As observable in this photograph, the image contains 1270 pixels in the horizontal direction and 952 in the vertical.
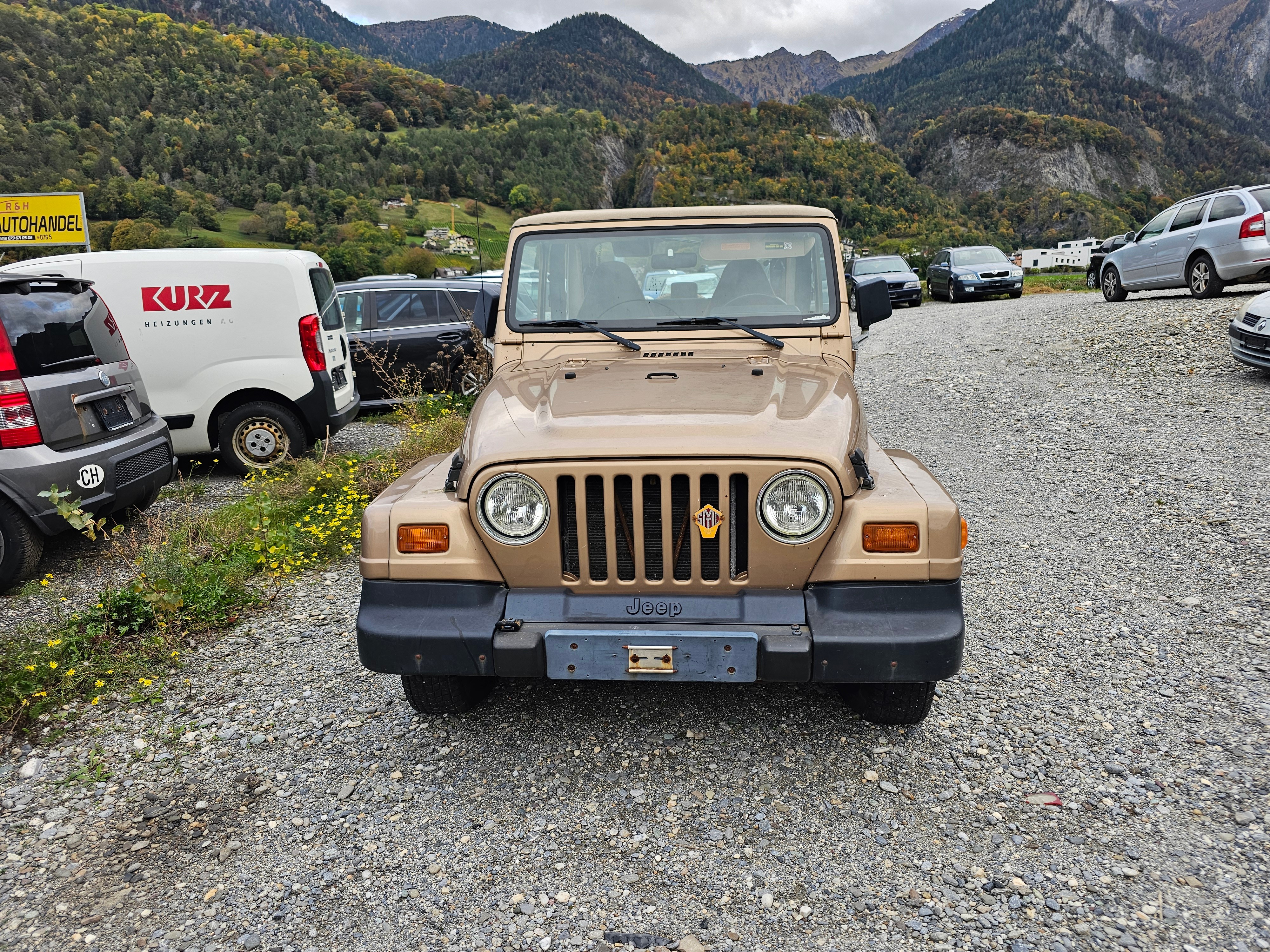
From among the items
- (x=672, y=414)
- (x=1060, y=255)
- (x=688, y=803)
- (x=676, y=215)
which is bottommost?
(x=688, y=803)

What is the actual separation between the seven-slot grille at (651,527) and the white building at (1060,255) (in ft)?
200

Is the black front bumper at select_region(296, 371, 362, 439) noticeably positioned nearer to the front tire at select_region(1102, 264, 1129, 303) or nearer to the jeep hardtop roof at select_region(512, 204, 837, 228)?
the jeep hardtop roof at select_region(512, 204, 837, 228)

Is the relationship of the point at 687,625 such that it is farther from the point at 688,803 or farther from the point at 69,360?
the point at 69,360

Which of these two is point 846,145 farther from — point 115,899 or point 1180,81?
point 1180,81

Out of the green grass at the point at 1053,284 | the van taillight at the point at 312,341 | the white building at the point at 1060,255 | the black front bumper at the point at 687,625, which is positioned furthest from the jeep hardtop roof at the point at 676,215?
the white building at the point at 1060,255

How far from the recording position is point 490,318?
410 centimetres

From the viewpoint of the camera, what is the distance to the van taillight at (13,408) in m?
4.63

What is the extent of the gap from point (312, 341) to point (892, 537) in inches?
251

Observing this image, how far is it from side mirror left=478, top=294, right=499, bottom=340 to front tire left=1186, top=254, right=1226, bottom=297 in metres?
13.3

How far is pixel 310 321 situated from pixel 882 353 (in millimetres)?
9907

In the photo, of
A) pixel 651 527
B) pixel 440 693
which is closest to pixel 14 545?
pixel 440 693

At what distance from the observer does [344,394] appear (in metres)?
8.12

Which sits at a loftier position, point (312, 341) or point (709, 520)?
point (312, 341)

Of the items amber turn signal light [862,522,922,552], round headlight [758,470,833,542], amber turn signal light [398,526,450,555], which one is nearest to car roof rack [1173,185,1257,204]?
amber turn signal light [862,522,922,552]
